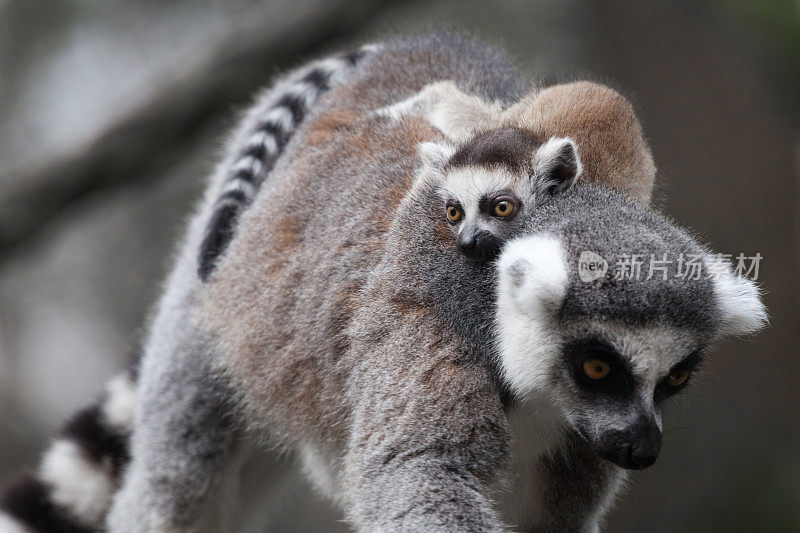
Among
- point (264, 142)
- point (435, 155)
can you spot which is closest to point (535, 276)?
point (435, 155)

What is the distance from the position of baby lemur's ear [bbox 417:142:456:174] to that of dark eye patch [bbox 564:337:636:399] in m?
0.88

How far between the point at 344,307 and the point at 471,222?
2.03ft

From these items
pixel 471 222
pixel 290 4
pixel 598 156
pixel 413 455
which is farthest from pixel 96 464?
pixel 290 4

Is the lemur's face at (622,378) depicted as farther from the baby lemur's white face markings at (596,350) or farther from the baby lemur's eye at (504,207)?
the baby lemur's eye at (504,207)

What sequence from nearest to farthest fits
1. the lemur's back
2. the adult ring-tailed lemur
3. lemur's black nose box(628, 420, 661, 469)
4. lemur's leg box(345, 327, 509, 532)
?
lemur's black nose box(628, 420, 661, 469) < the adult ring-tailed lemur < lemur's leg box(345, 327, 509, 532) < the lemur's back

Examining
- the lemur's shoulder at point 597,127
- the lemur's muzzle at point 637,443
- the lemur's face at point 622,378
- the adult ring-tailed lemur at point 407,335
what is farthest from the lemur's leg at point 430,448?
the lemur's shoulder at point 597,127

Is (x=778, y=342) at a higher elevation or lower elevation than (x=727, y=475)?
higher

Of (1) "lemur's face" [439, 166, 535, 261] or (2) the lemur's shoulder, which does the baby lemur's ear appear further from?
(2) the lemur's shoulder

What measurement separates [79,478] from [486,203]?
112 inches

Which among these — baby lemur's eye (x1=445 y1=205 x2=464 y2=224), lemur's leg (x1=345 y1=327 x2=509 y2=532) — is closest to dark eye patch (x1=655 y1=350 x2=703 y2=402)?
lemur's leg (x1=345 y1=327 x2=509 y2=532)

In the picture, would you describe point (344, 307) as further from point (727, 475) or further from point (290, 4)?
point (727, 475)

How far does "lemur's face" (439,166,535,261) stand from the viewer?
2811mm

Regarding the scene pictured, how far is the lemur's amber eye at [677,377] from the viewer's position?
8.33ft

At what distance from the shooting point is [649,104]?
23.5 ft
